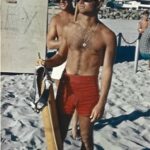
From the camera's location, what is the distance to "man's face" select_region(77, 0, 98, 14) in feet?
12.8

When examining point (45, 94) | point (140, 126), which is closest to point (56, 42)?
point (45, 94)

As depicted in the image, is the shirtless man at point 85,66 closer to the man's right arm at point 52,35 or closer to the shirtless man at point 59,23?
the man's right arm at point 52,35

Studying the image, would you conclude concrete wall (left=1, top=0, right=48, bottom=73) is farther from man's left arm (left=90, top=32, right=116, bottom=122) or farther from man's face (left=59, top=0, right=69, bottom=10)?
man's left arm (left=90, top=32, right=116, bottom=122)

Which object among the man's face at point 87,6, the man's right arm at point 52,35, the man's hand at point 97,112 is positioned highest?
the man's face at point 87,6

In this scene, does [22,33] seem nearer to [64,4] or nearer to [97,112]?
[64,4]

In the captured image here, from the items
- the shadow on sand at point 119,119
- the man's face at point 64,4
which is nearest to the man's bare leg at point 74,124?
the shadow on sand at point 119,119

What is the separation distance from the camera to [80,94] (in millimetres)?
4148

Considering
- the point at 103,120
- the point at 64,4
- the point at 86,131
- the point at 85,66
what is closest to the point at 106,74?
the point at 85,66

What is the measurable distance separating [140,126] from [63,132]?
2.66 meters

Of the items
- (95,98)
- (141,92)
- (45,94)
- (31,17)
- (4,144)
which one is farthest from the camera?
(31,17)

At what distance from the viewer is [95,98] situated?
4.13 m

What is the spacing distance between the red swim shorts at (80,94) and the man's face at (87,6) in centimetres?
56

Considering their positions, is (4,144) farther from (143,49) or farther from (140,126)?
(143,49)

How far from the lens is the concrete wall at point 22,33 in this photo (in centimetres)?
984
